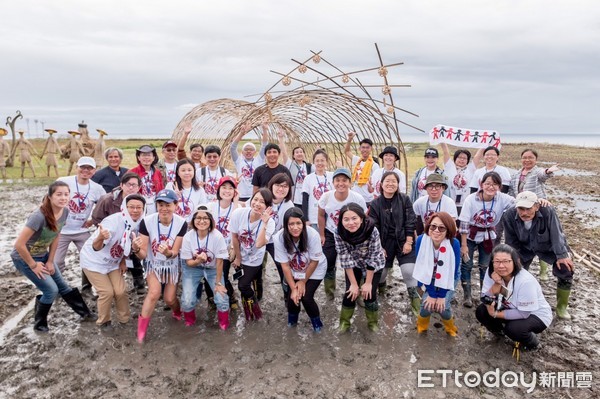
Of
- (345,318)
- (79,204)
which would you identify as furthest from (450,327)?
(79,204)

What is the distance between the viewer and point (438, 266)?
4.18 metres

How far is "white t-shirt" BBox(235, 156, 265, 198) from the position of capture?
22.5ft

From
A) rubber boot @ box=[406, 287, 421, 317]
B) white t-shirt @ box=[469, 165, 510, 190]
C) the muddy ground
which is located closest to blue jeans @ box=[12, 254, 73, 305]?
the muddy ground

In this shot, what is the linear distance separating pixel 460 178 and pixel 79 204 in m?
5.80

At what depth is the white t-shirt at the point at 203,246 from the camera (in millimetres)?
4449

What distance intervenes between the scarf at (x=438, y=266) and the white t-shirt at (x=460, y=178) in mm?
2267

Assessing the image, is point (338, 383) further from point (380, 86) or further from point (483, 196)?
point (380, 86)

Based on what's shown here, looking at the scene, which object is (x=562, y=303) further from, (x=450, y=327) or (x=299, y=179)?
(x=299, y=179)

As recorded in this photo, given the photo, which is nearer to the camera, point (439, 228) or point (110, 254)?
point (439, 228)

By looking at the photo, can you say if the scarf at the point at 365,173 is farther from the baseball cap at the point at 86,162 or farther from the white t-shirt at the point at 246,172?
the baseball cap at the point at 86,162

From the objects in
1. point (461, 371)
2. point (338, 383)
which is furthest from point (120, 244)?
point (461, 371)

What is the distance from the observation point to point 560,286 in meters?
4.70

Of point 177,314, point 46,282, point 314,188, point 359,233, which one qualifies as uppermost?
point 314,188

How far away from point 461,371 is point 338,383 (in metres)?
1.27
